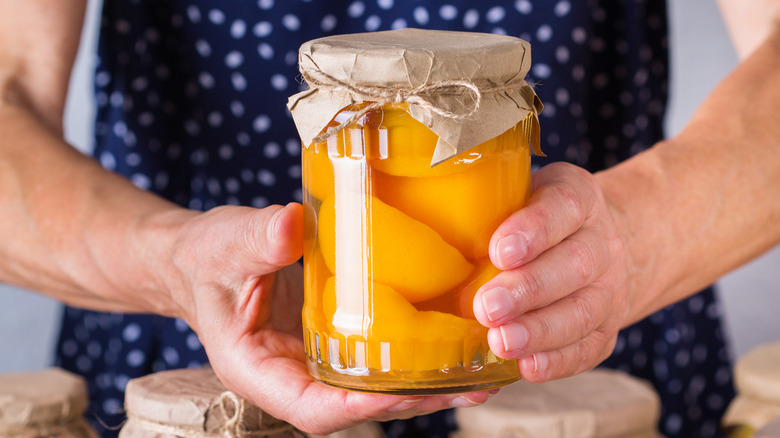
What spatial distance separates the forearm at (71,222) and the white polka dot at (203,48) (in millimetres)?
218

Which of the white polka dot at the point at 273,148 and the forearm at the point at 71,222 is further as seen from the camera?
the white polka dot at the point at 273,148

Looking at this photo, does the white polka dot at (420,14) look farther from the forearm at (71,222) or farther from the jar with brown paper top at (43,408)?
the jar with brown paper top at (43,408)

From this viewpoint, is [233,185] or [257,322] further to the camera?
[233,185]

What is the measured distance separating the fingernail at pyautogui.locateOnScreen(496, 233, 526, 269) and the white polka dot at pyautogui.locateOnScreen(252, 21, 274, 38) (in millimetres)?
→ 561

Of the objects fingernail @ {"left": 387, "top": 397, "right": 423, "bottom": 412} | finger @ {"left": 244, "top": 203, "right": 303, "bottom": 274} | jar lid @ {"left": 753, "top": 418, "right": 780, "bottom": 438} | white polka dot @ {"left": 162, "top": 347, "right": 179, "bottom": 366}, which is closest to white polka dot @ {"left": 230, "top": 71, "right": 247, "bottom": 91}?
white polka dot @ {"left": 162, "top": 347, "right": 179, "bottom": 366}

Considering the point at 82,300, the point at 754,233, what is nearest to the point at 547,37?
the point at 754,233

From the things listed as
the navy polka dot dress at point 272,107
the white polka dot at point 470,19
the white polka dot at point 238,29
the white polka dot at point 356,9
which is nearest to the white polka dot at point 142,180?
the navy polka dot dress at point 272,107

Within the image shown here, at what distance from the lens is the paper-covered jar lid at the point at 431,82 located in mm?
485

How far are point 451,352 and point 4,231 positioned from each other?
51 cm

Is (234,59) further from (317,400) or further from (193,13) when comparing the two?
(317,400)

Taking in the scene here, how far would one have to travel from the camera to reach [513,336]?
534mm

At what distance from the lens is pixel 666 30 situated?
3.52 ft

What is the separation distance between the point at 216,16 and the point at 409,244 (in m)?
0.57

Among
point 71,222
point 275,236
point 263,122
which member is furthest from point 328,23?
point 275,236
